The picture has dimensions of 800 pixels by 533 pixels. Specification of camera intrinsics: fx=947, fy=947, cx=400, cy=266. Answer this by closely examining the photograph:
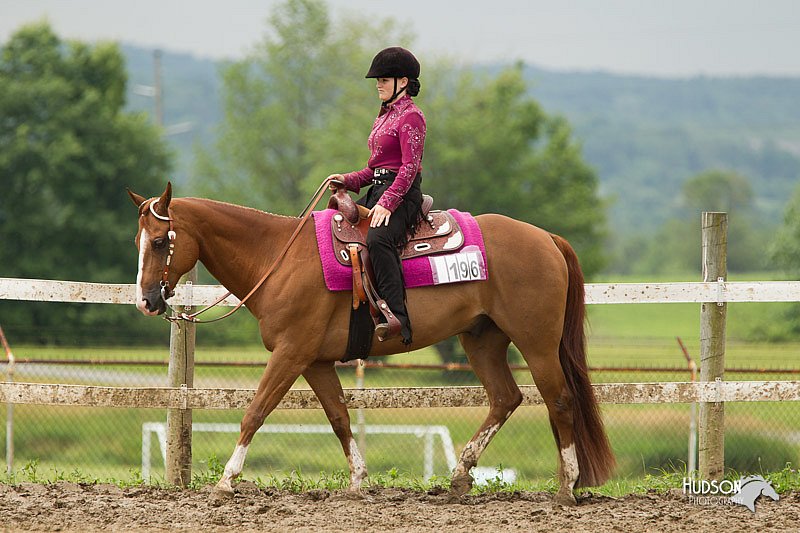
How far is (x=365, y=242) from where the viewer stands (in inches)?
241

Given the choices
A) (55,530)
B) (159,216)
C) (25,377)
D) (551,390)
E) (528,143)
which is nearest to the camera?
(55,530)

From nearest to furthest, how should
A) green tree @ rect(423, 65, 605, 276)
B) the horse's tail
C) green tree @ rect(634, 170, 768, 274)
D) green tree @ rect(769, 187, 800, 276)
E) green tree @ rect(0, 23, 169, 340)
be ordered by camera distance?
the horse's tail
green tree @ rect(769, 187, 800, 276)
green tree @ rect(0, 23, 169, 340)
green tree @ rect(423, 65, 605, 276)
green tree @ rect(634, 170, 768, 274)

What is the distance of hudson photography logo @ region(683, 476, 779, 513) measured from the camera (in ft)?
20.5

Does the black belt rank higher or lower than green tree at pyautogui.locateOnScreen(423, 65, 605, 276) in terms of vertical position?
lower

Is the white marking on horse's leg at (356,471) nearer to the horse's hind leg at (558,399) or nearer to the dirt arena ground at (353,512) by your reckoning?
the dirt arena ground at (353,512)

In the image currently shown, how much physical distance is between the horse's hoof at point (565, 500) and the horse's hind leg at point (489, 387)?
58 centimetres

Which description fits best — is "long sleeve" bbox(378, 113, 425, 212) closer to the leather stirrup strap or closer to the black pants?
the black pants

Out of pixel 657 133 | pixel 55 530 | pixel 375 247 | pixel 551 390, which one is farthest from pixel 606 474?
pixel 657 133

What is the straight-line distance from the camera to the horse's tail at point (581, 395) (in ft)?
21.0

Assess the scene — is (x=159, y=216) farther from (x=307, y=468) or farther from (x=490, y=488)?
(x=307, y=468)

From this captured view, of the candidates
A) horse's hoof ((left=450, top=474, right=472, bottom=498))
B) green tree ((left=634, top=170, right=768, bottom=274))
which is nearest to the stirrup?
horse's hoof ((left=450, top=474, right=472, bottom=498))

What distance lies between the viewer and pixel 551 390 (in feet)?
20.7

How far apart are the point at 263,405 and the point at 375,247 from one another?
1207 millimetres

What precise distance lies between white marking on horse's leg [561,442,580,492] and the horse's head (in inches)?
110
